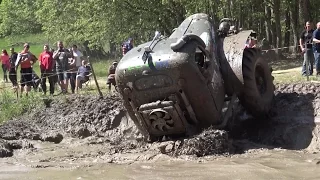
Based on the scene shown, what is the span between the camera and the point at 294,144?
10.8m

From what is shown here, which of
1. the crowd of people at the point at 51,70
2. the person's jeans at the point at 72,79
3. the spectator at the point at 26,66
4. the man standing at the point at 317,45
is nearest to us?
the man standing at the point at 317,45

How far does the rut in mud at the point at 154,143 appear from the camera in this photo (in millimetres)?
9930

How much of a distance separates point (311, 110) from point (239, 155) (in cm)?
240

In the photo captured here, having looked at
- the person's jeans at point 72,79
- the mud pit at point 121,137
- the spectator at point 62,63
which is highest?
the spectator at point 62,63

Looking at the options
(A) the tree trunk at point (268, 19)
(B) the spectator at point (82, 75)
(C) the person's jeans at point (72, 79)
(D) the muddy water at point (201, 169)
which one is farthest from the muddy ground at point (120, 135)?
(A) the tree trunk at point (268, 19)

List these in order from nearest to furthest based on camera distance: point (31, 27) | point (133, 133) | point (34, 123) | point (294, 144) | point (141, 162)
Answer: point (141, 162) < point (294, 144) < point (133, 133) < point (34, 123) < point (31, 27)

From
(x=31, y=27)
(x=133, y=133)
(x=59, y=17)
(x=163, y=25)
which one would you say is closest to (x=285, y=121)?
(x=133, y=133)

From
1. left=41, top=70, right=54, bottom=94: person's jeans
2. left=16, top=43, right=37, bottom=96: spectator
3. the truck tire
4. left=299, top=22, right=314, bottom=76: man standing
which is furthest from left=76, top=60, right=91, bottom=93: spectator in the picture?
the truck tire

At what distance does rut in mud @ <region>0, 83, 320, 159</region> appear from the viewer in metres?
9.93

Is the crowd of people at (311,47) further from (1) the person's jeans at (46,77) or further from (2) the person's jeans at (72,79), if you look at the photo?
(1) the person's jeans at (46,77)

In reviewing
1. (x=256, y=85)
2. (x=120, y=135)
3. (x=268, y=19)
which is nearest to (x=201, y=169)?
(x=256, y=85)

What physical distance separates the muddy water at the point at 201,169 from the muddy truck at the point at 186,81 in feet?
2.33

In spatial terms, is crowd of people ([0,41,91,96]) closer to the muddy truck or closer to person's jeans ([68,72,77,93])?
person's jeans ([68,72,77,93])

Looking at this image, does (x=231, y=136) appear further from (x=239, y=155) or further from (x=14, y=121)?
(x=14, y=121)
